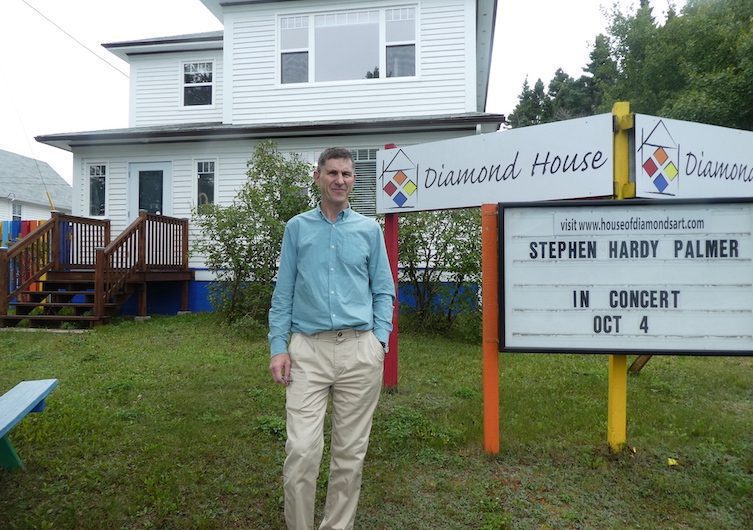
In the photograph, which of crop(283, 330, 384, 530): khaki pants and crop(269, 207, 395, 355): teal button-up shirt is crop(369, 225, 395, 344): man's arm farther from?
crop(283, 330, 384, 530): khaki pants

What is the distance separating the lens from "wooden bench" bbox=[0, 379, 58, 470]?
3.08 m

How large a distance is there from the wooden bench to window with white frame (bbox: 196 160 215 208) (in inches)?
365

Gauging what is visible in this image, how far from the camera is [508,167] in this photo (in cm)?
414

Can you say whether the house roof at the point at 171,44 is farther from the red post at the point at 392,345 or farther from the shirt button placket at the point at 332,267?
the shirt button placket at the point at 332,267

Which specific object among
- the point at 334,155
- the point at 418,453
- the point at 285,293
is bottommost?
the point at 418,453

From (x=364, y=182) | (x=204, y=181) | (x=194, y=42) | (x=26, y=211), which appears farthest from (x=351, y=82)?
(x=26, y=211)

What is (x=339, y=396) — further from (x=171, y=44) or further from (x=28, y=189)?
(x=28, y=189)

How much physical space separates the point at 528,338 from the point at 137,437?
3029 millimetres

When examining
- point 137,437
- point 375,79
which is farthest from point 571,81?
point 137,437

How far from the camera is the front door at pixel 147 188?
506 inches

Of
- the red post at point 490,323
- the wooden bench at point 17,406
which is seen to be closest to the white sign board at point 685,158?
the red post at point 490,323

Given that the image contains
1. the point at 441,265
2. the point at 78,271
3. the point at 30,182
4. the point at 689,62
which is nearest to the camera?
the point at 441,265

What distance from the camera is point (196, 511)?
10.3ft

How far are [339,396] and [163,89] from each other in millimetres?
14452
